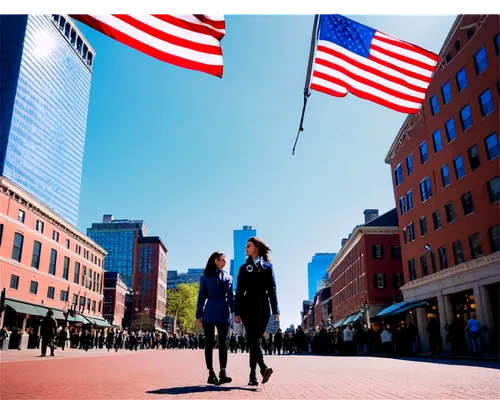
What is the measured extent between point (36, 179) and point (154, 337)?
69.8m

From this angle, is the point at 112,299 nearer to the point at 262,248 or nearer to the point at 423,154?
the point at 423,154

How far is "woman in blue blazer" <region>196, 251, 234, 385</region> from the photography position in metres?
6.66

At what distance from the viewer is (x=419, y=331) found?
3294 centimetres

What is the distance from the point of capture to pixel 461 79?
27641 millimetres

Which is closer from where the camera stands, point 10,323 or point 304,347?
point 304,347

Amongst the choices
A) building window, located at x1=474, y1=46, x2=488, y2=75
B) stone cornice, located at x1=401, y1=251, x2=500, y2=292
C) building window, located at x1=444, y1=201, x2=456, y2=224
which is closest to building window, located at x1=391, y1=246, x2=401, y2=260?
stone cornice, located at x1=401, y1=251, x2=500, y2=292

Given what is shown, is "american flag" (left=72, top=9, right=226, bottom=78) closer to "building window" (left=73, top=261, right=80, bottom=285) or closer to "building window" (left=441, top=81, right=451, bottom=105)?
"building window" (left=441, top=81, right=451, bottom=105)

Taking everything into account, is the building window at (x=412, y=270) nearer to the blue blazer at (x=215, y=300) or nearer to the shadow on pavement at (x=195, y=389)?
the blue blazer at (x=215, y=300)

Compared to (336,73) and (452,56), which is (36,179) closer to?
(452,56)

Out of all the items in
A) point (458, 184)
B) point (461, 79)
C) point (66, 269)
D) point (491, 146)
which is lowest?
point (66, 269)

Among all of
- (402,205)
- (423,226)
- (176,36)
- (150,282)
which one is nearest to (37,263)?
(402,205)

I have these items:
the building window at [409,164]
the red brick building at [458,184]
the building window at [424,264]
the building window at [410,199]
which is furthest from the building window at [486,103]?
the building window at [424,264]

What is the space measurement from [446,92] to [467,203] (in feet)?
27.2
